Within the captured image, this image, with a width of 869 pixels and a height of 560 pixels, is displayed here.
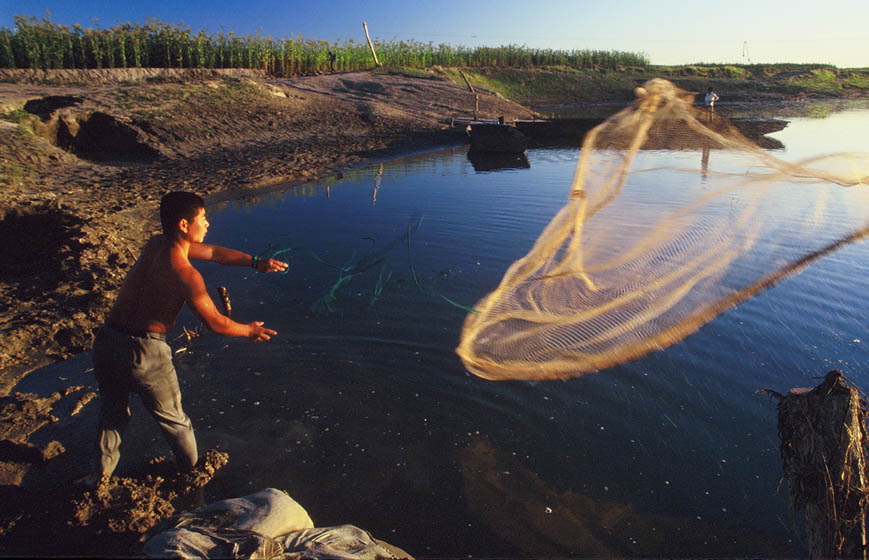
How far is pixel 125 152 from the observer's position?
545 inches

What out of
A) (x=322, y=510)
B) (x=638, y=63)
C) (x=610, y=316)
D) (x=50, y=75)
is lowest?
(x=322, y=510)

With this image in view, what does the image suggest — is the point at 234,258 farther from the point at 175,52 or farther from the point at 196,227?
the point at 175,52

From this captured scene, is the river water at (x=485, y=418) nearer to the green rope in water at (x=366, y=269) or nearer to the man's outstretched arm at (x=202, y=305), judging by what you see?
the green rope in water at (x=366, y=269)

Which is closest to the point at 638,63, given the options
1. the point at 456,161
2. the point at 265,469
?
the point at 456,161

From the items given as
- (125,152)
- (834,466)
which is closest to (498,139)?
(125,152)

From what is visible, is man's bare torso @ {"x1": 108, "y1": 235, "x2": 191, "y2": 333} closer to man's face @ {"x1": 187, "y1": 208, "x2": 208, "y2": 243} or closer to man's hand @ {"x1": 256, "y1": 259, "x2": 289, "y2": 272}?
man's face @ {"x1": 187, "y1": 208, "x2": 208, "y2": 243}

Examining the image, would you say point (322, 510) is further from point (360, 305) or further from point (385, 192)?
point (385, 192)

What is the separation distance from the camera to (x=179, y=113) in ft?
53.5

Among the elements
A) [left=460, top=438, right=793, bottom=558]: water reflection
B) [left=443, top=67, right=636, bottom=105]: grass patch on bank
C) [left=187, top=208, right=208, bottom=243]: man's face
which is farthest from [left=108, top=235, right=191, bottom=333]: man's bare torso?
[left=443, top=67, right=636, bottom=105]: grass patch on bank

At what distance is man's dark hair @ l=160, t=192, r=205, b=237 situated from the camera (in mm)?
3051

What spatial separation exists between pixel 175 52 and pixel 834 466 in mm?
24890

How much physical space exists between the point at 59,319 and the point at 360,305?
119 inches

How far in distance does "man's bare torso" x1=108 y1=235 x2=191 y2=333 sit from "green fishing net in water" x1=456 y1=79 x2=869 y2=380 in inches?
108

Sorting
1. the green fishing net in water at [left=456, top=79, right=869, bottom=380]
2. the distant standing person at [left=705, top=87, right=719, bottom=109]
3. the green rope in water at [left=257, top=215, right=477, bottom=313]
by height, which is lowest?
the green rope in water at [left=257, top=215, right=477, bottom=313]
